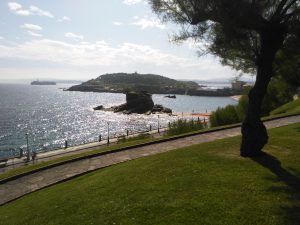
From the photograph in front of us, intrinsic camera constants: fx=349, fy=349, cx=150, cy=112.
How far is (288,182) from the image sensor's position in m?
10.4

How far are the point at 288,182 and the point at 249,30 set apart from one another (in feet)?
19.8

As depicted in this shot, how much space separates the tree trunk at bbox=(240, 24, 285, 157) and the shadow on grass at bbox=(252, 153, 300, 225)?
0.55 m

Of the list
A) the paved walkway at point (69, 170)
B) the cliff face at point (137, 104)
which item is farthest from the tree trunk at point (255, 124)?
the cliff face at point (137, 104)

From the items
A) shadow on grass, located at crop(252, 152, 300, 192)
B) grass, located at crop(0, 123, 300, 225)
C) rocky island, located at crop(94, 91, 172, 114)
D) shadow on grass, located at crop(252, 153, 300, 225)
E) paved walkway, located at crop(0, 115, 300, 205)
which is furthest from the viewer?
rocky island, located at crop(94, 91, 172, 114)

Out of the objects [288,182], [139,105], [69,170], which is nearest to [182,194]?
[288,182]

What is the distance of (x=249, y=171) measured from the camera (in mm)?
11500

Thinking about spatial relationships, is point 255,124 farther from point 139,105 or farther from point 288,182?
point 139,105

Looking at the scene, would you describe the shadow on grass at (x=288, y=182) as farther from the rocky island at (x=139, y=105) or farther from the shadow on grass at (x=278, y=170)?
the rocky island at (x=139, y=105)

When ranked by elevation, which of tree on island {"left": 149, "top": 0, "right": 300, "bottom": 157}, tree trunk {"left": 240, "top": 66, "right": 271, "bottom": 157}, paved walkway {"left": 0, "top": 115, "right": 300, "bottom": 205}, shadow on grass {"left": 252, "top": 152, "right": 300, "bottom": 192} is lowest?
paved walkway {"left": 0, "top": 115, "right": 300, "bottom": 205}

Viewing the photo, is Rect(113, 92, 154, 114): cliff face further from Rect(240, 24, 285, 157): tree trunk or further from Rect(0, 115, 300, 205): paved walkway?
Rect(240, 24, 285, 157): tree trunk

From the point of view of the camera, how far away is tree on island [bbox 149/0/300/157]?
480 inches

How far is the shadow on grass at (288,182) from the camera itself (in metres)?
8.10

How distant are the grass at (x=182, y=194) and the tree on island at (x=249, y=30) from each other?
5.16ft

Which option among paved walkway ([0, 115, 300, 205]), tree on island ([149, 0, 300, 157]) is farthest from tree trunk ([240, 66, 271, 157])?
paved walkway ([0, 115, 300, 205])
